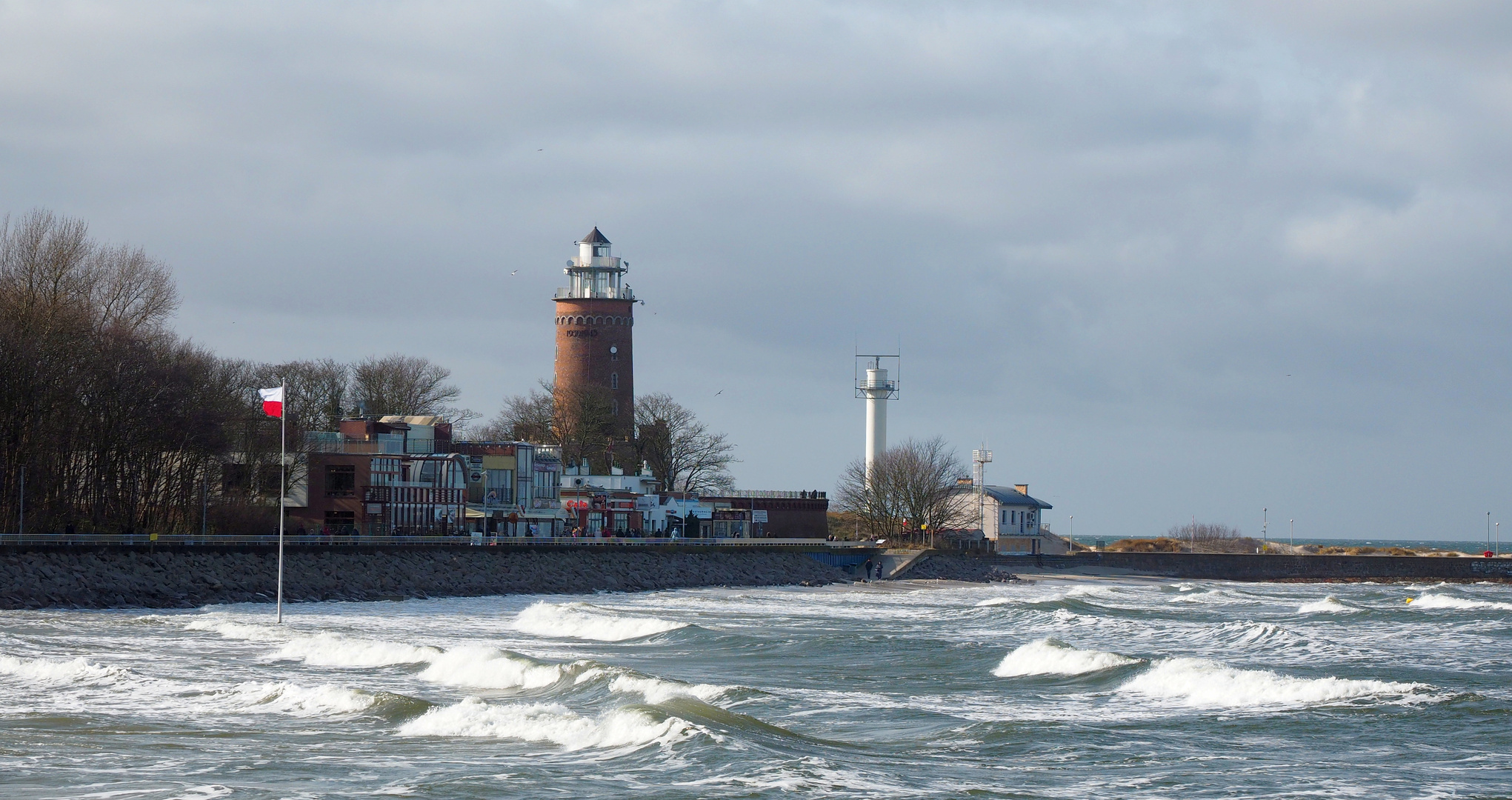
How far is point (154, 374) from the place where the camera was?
49.8 meters

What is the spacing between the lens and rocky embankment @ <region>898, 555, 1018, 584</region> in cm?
7100

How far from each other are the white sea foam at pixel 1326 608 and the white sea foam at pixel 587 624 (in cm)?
2032

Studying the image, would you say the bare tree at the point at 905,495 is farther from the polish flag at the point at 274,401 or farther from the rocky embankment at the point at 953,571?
the polish flag at the point at 274,401

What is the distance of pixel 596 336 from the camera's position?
3206 inches

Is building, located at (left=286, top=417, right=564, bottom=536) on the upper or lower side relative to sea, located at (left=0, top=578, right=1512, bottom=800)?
upper

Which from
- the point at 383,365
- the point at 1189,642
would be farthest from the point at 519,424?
the point at 1189,642

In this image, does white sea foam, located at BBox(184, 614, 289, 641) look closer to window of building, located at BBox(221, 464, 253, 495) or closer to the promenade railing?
the promenade railing

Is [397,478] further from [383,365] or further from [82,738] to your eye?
[82,738]

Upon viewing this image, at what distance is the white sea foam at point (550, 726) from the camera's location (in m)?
18.4

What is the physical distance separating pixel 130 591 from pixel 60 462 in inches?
375

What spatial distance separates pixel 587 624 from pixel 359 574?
16.1 m

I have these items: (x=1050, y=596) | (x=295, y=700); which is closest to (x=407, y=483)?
(x=1050, y=596)

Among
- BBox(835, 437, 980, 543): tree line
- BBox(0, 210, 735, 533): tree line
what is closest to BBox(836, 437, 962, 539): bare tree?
BBox(835, 437, 980, 543): tree line

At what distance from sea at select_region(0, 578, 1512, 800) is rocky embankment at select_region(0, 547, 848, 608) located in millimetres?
3576
